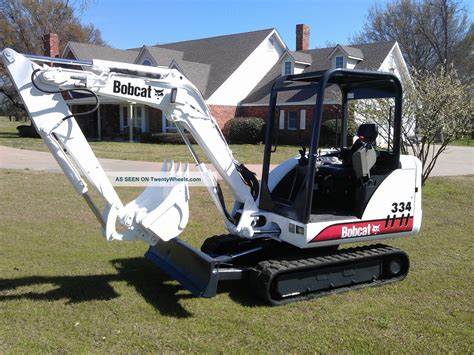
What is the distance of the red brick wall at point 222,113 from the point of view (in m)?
30.2

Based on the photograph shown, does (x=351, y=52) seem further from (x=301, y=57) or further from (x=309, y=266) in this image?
(x=309, y=266)

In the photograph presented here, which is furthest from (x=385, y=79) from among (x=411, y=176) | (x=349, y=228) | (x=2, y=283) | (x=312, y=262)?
(x=2, y=283)

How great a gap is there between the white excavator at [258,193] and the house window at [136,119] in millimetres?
26840

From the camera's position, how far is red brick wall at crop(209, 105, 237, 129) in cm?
3019

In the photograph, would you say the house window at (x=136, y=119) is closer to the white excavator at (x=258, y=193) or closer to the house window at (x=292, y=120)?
the house window at (x=292, y=120)

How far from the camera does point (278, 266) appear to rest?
510cm

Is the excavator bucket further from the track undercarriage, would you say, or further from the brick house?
the brick house

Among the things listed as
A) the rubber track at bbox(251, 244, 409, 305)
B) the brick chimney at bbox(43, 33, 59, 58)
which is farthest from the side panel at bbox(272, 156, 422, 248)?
the brick chimney at bbox(43, 33, 59, 58)

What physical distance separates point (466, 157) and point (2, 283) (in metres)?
23.4

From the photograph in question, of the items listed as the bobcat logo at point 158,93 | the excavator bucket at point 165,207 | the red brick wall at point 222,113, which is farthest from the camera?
the red brick wall at point 222,113

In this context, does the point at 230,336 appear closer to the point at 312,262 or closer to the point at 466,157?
the point at 312,262

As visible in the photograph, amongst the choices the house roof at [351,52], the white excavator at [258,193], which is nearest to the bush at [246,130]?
the house roof at [351,52]

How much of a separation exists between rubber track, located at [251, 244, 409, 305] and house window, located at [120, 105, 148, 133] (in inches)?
1082

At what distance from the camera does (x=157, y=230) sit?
4.77 m
